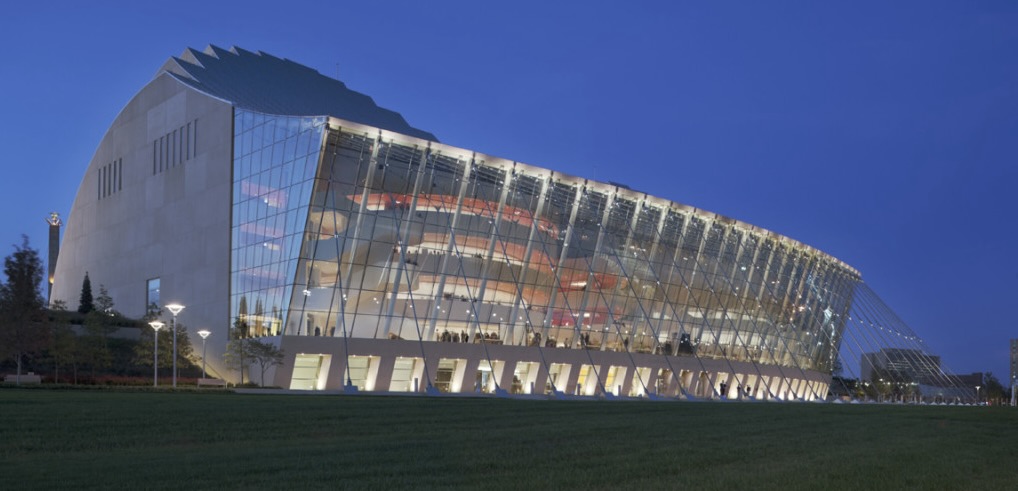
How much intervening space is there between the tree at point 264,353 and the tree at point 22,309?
956cm

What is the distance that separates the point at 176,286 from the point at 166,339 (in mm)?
8115

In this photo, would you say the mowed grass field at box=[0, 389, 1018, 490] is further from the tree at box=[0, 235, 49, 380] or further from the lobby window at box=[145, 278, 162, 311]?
the lobby window at box=[145, 278, 162, 311]

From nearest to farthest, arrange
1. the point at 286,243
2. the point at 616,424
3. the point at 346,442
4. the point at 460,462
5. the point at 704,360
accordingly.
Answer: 1. the point at 460,462
2. the point at 346,442
3. the point at 616,424
4. the point at 286,243
5. the point at 704,360

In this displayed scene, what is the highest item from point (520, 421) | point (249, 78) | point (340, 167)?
point (249, 78)

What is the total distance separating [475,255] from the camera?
60.3m

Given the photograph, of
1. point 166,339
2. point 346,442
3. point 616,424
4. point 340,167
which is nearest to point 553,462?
point 346,442

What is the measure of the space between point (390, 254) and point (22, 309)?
19333mm

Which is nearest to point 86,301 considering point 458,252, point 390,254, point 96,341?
point 96,341

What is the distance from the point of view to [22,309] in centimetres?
4462

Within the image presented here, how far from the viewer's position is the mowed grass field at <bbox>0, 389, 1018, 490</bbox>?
1265 centimetres

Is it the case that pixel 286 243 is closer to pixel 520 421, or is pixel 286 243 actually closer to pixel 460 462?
pixel 520 421

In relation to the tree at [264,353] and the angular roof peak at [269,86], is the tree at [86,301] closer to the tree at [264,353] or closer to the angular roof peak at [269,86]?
the angular roof peak at [269,86]

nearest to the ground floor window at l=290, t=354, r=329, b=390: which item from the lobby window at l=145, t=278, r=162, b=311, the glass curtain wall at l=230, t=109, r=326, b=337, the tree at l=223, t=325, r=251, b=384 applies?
the glass curtain wall at l=230, t=109, r=326, b=337

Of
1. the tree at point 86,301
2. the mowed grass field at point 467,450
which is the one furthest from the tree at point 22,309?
the mowed grass field at point 467,450
